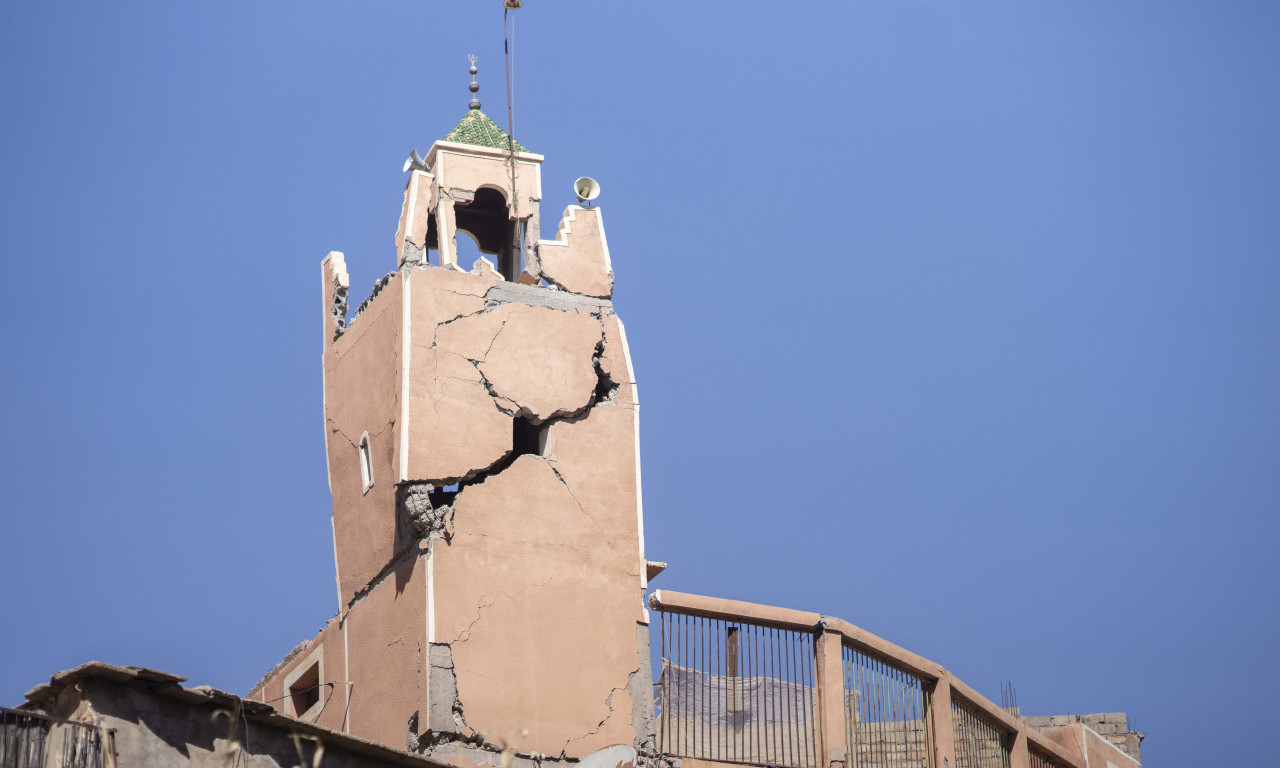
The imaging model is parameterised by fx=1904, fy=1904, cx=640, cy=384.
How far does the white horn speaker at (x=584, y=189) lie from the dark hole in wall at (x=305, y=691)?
6.43m

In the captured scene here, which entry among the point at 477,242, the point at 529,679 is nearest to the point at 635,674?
the point at 529,679

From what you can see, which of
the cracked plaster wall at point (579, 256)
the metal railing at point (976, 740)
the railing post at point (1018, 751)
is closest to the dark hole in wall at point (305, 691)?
the cracked plaster wall at point (579, 256)

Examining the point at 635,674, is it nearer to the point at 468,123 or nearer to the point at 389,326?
the point at 389,326

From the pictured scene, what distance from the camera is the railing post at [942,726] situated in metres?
Answer: 21.3

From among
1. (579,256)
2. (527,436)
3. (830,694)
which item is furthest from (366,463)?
(830,694)

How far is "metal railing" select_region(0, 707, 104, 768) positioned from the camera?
528 inches

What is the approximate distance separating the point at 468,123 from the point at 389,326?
3505 mm

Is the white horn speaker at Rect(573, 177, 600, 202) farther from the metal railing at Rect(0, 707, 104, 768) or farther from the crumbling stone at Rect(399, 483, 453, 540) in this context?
the metal railing at Rect(0, 707, 104, 768)

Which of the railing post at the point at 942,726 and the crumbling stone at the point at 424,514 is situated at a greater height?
the crumbling stone at the point at 424,514

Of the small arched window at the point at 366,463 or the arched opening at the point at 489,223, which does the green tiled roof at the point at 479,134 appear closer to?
the arched opening at the point at 489,223

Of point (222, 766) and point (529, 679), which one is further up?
point (529, 679)

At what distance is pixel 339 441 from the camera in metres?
22.8

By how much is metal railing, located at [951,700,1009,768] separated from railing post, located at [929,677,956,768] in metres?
0.19

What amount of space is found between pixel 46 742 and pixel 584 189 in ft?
36.9
